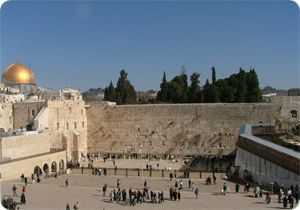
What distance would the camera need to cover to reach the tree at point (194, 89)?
3316cm

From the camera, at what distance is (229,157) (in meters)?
26.4

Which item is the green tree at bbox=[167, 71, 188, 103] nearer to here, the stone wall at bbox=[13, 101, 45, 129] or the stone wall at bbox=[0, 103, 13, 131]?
the stone wall at bbox=[13, 101, 45, 129]

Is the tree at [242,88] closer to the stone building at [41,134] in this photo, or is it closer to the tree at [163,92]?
the tree at [163,92]

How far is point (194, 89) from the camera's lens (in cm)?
3419

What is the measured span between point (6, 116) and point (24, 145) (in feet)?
22.8

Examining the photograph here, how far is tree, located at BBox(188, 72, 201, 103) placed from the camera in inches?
1305

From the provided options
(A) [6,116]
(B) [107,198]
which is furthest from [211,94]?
(B) [107,198]

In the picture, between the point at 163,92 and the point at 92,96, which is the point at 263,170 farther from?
the point at 92,96

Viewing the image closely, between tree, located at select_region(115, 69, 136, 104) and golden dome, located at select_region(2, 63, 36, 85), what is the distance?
7650mm

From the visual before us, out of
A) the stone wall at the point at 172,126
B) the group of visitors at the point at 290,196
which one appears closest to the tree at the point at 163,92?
the stone wall at the point at 172,126

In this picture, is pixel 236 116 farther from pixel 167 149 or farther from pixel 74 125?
pixel 74 125

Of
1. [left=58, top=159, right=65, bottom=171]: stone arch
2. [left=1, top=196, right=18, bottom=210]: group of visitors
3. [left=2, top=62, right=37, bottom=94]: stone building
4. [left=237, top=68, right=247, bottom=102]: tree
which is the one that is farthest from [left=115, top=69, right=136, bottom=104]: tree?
[left=1, top=196, right=18, bottom=210]: group of visitors

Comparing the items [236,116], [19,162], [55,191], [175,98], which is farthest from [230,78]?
[55,191]

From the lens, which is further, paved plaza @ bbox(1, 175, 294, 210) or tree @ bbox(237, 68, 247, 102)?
tree @ bbox(237, 68, 247, 102)
